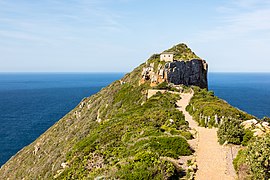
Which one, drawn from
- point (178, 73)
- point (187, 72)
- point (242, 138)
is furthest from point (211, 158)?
point (187, 72)

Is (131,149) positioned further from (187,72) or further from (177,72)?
(187,72)

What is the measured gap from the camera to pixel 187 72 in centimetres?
5719

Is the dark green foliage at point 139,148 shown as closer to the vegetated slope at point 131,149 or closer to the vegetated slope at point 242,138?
the vegetated slope at point 131,149

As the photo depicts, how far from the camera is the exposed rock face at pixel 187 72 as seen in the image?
174 ft

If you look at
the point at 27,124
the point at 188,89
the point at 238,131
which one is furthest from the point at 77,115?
the point at 238,131

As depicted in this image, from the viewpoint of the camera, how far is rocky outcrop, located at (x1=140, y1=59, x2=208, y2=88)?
171ft

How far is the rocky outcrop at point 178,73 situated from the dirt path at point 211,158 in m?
28.0

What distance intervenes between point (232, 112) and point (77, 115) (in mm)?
43994

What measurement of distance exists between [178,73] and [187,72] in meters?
3.68

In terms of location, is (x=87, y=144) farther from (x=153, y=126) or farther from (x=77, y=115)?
(x=77, y=115)

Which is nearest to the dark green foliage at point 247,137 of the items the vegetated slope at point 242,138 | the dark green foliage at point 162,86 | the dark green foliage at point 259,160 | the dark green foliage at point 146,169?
the vegetated slope at point 242,138

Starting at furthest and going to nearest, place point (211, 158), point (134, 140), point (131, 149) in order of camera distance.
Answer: point (134, 140) < point (131, 149) < point (211, 158)

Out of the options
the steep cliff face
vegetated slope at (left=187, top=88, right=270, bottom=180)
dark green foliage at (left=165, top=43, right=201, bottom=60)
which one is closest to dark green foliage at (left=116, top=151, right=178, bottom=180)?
vegetated slope at (left=187, top=88, right=270, bottom=180)

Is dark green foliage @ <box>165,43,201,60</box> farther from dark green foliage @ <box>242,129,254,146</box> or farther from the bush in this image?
the bush
